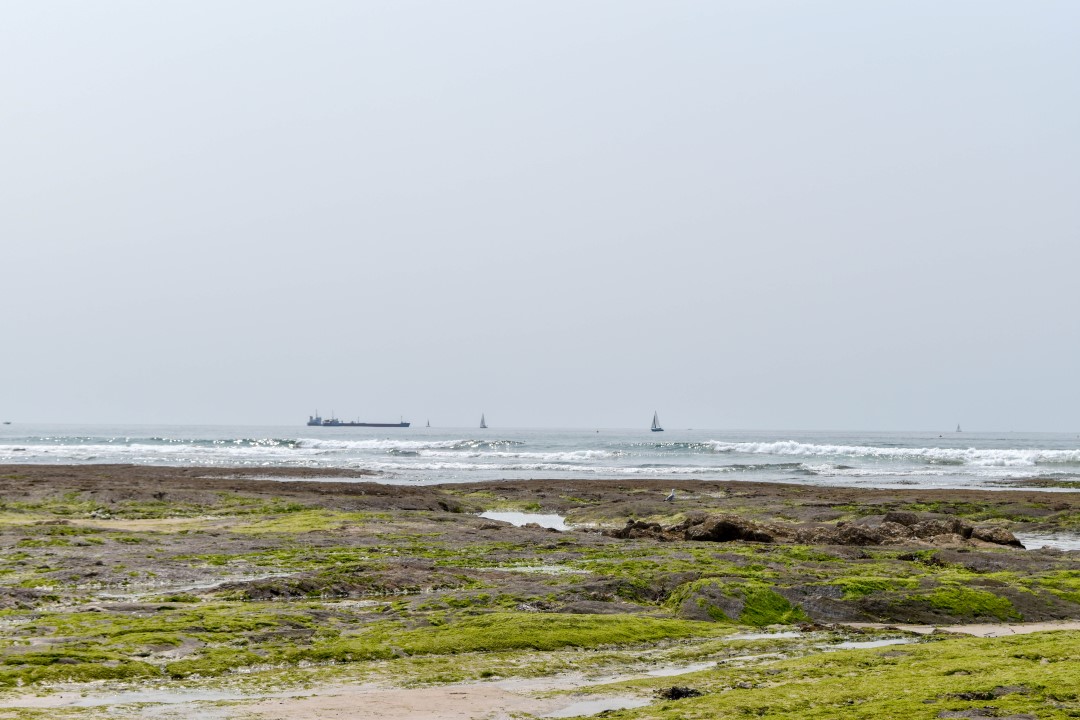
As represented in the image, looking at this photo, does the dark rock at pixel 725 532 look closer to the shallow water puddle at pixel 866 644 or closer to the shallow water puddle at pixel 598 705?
the shallow water puddle at pixel 866 644

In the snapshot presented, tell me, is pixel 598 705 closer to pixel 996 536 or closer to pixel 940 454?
pixel 996 536

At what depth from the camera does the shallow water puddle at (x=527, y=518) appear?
1275 inches

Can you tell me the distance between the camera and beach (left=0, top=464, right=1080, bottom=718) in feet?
31.3

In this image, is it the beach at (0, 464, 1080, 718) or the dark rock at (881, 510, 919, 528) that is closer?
the beach at (0, 464, 1080, 718)

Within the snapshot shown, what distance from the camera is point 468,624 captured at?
1256 cm

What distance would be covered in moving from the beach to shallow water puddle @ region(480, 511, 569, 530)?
559cm

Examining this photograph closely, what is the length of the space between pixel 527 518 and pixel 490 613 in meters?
21.4

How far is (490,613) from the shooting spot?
1343 centimetres

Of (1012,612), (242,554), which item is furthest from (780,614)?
(242,554)

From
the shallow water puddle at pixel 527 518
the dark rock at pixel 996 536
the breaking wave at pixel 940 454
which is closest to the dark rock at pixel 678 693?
the dark rock at pixel 996 536

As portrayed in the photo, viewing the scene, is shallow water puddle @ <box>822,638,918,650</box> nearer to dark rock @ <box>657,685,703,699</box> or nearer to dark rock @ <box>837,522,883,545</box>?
dark rock @ <box>657,685,703,699</box>

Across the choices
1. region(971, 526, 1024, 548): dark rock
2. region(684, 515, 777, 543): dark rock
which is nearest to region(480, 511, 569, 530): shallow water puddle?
region(684, 515, 777, 543): dark rock

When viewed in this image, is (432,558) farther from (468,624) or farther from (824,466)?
(824,466)

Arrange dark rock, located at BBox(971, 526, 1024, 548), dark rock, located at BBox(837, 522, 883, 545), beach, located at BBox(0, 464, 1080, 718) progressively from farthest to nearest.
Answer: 1. dark rock, located at BBox(971, 526, 1024, 548)
2. dark rock, located at BBox(837, 522, 883, 545)
3. beach, located at BBox(0, 464, 1080, 718)
